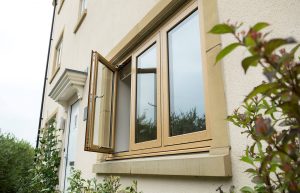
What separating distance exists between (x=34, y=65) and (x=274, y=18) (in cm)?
2753

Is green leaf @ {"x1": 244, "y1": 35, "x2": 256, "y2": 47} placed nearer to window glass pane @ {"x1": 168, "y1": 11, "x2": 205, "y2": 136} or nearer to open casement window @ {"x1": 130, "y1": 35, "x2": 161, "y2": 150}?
window glass pane @ {"x1": 168, "y1": 11, "x2": 205, "y2": 136}

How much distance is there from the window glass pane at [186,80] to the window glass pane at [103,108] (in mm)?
1412

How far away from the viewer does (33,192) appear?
22.4ft

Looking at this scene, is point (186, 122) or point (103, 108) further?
point (103, 108)

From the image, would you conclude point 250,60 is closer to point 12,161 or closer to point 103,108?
point 103,108

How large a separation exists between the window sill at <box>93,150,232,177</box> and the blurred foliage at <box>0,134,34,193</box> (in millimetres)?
7380

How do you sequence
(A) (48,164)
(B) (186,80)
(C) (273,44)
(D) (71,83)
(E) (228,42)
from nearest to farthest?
1. (C) (273,44)
2. (E) (228,42)
3. (B) (186,80)
4. (D) (71,83)
5. (A) (48,164)

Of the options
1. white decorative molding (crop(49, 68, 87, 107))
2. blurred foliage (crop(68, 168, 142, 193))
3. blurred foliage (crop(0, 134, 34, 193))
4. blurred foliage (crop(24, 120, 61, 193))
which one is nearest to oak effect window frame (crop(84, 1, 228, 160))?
blurred foliage (crop(68, 168, 142, 193))

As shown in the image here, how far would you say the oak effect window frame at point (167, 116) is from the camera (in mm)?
2014

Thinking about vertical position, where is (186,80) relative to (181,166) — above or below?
above

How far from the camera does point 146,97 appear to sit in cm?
317

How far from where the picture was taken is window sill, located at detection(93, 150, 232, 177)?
1709 millimetres

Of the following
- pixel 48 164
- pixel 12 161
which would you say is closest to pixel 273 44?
pixel 48 164

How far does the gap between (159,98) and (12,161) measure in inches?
378
